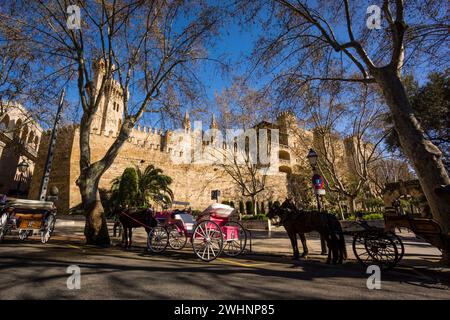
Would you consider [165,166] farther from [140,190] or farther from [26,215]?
[26,215]

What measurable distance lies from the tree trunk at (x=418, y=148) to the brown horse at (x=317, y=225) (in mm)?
1864

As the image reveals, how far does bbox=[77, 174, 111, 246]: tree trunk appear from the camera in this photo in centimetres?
711

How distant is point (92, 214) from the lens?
281 inches

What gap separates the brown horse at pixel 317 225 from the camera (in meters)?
4.93

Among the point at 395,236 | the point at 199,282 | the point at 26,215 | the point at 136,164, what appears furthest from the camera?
the point at 136,164

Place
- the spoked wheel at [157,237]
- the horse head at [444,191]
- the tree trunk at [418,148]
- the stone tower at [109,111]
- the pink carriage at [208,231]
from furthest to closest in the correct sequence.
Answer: the stone tower at [109,111]
the spoked wheel at [157,237]
the pink carriage at [208,231]
the tree trunk at [418,148]
the horse head at [444,191]

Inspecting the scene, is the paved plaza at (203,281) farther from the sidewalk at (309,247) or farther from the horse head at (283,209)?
the horse head at (283,209)

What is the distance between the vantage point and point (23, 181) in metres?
30.4

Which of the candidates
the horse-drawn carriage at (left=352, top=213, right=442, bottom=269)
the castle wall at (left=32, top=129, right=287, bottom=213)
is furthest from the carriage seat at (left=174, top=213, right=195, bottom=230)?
the castle wall at (left=32, top=129, right=287, bottom=213)

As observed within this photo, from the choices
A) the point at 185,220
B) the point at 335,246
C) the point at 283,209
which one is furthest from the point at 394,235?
the point at 185,220

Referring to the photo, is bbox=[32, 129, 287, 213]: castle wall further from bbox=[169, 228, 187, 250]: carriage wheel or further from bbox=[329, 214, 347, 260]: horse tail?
bbox=[329, 214, 347, 260]: horse tail

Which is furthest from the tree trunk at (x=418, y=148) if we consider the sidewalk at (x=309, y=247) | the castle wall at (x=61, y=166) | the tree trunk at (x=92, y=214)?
the castle wall at (x=61, y=166)

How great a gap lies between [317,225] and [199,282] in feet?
9.92
